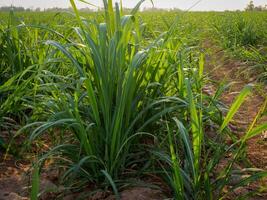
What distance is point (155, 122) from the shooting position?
1773 millimetres

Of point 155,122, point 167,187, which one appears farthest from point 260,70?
point 167,187

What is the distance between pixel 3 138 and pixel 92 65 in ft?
2.26

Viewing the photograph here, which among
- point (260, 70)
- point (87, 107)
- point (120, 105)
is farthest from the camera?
point (260, 70)

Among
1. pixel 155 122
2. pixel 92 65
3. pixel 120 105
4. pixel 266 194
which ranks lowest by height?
pixel 266 194

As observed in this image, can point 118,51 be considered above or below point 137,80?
above

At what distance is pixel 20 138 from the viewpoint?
205 cm

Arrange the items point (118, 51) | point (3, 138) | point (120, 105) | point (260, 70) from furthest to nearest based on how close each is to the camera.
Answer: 1. point (260, 70)
2. point (3, 138)
3. point (118, 51)
4. point (120, 105)

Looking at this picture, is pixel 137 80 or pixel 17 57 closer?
pixel 137 80

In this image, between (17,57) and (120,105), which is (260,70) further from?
(120,105)

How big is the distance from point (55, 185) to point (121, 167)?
0.91 feet

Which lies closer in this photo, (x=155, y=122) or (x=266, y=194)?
(x=266, y=194)

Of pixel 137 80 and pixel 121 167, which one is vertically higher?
pixel 137 80

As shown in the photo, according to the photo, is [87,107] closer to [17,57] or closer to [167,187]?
[167,187]

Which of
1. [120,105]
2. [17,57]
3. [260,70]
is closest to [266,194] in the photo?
[120,105]
